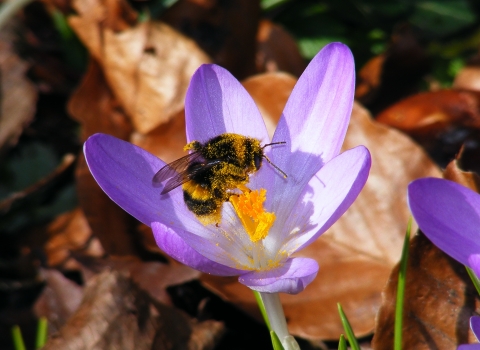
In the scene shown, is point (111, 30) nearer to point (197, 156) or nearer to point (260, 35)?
point (260, 35)

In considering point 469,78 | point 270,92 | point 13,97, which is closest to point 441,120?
point 469,78

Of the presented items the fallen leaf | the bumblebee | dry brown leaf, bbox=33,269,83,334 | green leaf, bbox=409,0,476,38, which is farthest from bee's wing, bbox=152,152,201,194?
green leaf, bbox=409,0,476,38

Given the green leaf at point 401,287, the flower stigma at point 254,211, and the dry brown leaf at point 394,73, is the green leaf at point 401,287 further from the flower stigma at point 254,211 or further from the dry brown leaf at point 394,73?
the dry brown leaf at point 394,73

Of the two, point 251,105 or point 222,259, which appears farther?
point 251,105

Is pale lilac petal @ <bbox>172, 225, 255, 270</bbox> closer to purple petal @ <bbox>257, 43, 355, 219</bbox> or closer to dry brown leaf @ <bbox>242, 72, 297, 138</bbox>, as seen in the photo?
purple petal @ <bbox>257, 43, 355, 219</bbox>

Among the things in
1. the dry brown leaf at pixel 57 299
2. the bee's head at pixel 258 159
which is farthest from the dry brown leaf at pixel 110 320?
the bee's head at pixel 258 159

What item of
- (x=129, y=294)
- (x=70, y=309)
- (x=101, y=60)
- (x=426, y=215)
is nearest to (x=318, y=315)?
(x=129, y=294)

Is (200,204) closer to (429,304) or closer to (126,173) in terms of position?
(126,173)
